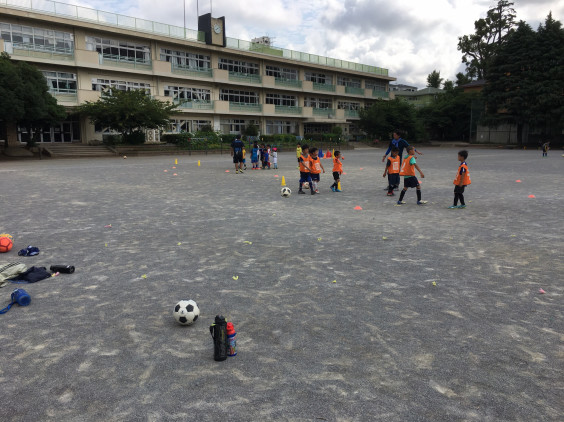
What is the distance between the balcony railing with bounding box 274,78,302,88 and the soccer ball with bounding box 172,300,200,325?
180 ft

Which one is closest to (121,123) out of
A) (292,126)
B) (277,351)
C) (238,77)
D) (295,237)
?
(238,77)

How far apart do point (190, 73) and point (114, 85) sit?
27.7 feet

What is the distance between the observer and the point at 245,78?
52.7 metres

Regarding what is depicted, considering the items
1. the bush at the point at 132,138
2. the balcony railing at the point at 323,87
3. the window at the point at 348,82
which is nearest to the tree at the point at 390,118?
the balcony railing at the point at 323,87

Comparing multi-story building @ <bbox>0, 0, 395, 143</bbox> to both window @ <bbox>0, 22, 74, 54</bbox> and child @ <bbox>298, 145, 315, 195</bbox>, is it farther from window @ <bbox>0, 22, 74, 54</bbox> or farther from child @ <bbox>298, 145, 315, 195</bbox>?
child @ <bbox>298, 145, 315, 195</bbox>

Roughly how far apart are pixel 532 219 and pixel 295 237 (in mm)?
5193

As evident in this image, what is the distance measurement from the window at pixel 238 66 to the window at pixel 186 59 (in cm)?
223

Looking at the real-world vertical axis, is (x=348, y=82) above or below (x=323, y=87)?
above

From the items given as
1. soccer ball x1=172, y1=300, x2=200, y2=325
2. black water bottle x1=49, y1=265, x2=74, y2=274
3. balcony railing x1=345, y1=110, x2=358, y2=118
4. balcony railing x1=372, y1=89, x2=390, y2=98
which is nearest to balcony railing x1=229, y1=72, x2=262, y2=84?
balcony railing x1=345, y1=110, x2=358, y2=118

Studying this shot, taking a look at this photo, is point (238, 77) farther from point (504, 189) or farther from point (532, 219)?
point (532, 219)

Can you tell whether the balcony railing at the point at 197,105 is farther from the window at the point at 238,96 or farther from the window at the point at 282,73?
the window at the point at 282,73

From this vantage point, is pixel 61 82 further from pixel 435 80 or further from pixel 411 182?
pixel 435 80

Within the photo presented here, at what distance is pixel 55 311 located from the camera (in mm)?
4449

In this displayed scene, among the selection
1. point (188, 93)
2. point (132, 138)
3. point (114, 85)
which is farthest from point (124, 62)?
point (132, 138)
